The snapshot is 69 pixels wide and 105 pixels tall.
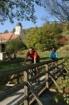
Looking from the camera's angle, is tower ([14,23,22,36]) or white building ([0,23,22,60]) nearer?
white building ([0,23,22,60])

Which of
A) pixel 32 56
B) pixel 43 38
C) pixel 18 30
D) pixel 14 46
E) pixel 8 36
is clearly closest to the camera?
pixel 32 56

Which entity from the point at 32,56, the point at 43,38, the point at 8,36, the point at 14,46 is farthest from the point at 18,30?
the point at 32,56

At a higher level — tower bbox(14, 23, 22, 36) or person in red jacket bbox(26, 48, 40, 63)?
person in red jacket bbox(26, 48, 40, 63)

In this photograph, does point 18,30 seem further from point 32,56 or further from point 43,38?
point 32,56

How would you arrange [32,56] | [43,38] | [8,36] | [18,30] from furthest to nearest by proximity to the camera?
[18,30] < [8,36] < [43,38] < [32,56]

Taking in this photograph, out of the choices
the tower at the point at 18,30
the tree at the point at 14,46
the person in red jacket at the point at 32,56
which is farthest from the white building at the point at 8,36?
the person in red jacket at the point at 32,56

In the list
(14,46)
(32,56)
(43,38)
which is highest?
(32,56)

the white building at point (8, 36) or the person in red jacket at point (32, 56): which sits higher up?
the person in red jacket at point (32, 56)

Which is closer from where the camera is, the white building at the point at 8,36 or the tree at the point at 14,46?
the tree at the point at 14,46

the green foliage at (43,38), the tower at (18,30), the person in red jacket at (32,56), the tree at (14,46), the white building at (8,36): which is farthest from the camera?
the tower at (18,30)

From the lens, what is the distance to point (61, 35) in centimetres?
6469

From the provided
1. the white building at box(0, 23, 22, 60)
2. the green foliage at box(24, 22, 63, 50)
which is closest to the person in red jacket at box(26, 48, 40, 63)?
the green foliage at box(24, 22, 63, 50)

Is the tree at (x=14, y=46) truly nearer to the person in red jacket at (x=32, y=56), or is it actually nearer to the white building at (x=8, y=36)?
the white building at (x=8, y=36)

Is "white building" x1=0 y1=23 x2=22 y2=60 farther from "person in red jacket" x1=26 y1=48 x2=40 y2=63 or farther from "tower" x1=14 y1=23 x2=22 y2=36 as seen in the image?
"person in red jacket" x1=26 y1=48 x2=40 y2=63
